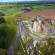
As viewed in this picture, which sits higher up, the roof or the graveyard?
the roof

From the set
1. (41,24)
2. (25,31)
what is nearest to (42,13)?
(41,24)

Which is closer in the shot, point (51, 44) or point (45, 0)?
point (51, 44)

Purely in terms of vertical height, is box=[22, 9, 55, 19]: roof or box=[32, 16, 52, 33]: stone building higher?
box=[22, 9, 55, 19]: roof

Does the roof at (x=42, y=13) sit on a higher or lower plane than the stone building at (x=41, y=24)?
higher

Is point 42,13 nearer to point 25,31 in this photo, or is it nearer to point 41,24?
point 41,24

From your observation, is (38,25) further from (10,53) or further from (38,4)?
(10,53)

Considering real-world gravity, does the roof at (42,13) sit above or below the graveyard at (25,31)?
above

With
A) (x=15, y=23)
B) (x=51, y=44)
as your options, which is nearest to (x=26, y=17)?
(x=15, y=23)

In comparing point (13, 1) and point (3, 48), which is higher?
point (13, 1)

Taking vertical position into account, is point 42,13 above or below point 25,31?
above

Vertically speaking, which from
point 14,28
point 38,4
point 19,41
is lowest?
point 19,41
